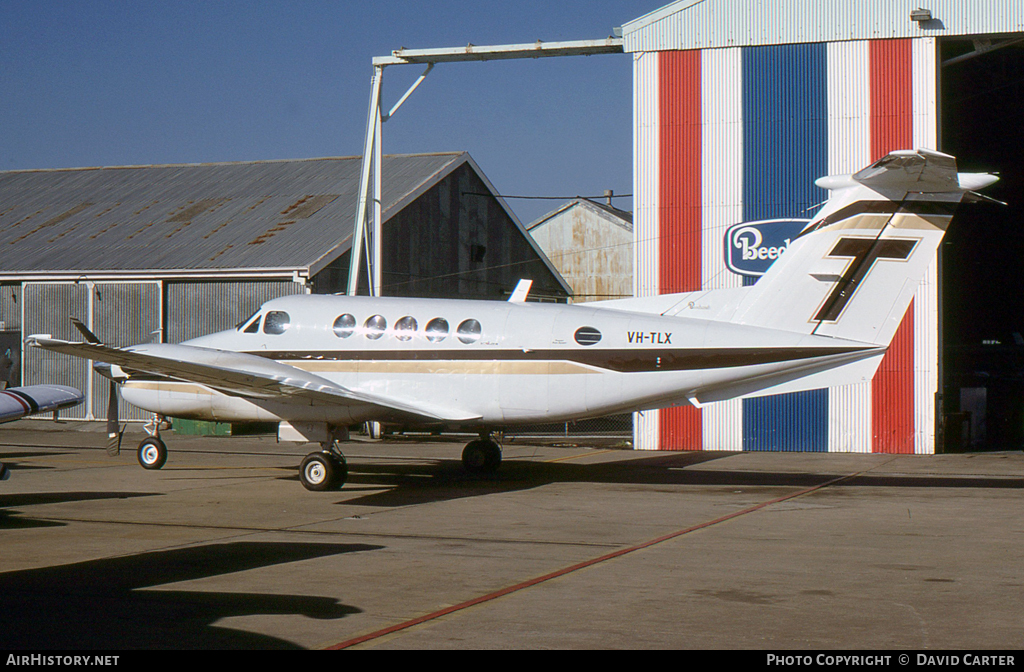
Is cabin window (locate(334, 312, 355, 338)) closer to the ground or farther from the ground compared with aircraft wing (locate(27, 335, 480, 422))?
farther from the ground

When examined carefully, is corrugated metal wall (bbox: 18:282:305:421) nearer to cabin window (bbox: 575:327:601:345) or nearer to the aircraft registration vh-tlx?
the aircraft registration vh-tlx

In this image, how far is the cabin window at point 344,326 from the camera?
593 inches

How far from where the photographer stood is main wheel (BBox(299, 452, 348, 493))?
45.4 feet

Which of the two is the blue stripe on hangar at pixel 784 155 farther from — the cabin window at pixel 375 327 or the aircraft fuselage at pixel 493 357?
the cabin window at pixel 375 327

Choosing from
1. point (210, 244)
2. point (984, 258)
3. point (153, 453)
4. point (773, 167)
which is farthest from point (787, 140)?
point (984, 258)

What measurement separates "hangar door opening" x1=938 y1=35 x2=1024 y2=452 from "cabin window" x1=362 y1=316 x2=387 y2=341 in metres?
12.7

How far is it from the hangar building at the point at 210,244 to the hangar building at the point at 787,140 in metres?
6.01

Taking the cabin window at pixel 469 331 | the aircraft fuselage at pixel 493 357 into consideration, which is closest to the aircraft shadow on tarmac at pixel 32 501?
the aircraft fuselage at pixel 493 357

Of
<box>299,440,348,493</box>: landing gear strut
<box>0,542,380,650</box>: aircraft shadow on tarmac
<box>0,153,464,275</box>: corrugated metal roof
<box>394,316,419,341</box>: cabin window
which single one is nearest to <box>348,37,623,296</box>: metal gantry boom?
<box>0,153,464,275</box>: corrugated metal roof

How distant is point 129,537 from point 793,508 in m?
8.01

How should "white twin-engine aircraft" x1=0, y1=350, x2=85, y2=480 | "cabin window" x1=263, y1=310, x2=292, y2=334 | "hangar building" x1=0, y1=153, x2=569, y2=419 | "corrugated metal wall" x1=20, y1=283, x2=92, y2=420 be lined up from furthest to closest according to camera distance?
"corrugated metal wall" x1=20, y1=283, x2=92, y2=420, "hangar building" x1=0, y1=153, x2=569, y2=419, "cabin window" x1=263, y1=310, x2=292, y2=334, "white twin-engine aircraft" x1=0, y1=350, x2=85, y2=480

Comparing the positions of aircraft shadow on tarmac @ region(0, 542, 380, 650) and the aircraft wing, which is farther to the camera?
the aircraft wing

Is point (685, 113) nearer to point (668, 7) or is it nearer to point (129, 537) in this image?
point (668, 7)

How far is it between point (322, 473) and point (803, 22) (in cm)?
1483
